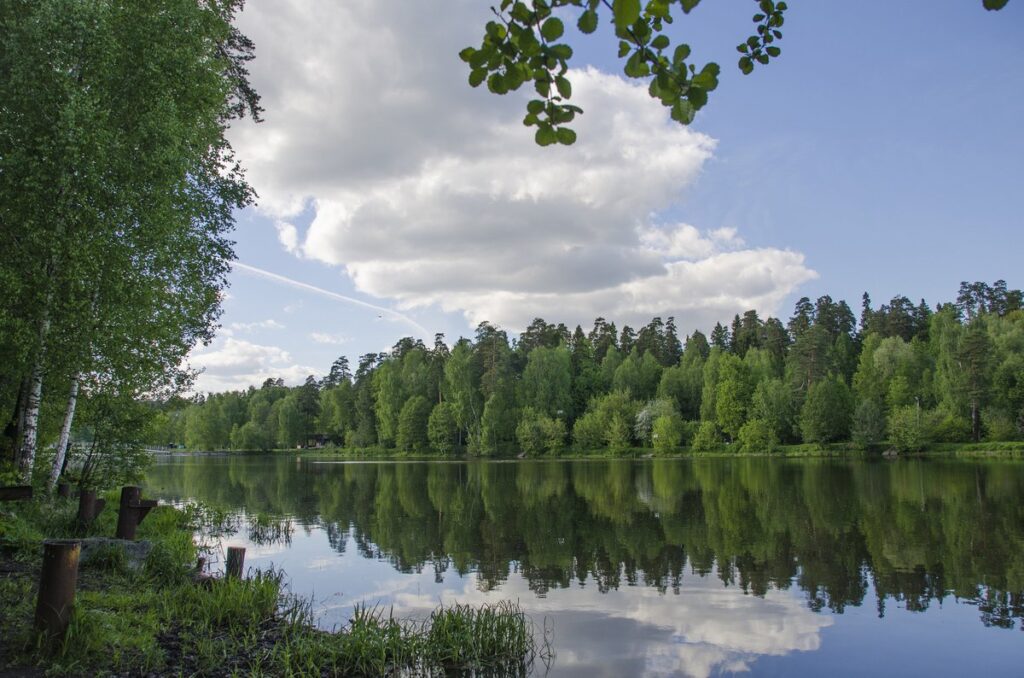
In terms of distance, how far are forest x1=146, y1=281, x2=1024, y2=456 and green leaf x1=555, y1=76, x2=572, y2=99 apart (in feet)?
262

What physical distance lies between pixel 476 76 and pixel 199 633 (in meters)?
8.71

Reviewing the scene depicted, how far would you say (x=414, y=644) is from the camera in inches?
372

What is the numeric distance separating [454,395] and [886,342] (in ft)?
195

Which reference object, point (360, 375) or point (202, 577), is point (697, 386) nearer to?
point (360, 375)

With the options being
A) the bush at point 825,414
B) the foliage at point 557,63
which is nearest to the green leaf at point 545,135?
the foliage at point 557,63

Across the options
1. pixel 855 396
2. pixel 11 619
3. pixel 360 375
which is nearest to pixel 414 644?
pixel 11 619

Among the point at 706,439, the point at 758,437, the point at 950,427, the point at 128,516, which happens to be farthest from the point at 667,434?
the point at 128,516

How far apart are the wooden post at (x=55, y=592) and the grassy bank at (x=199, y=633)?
126 mm

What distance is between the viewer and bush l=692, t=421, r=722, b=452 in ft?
285

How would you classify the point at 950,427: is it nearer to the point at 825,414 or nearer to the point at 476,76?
the point at 825,414

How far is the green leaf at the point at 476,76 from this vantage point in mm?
3150

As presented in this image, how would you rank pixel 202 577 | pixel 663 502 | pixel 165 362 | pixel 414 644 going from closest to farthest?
1. pixel 414 644
2. pixel 202 577
3. pixel 165 362
4. pixel 663 502

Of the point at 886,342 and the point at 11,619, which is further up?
the point at 886,342

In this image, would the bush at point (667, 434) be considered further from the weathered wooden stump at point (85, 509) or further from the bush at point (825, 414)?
the weathered wooden stump at point (85, 509)
